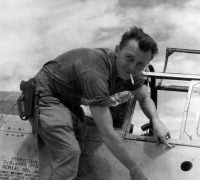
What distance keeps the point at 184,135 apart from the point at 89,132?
113 centimetres

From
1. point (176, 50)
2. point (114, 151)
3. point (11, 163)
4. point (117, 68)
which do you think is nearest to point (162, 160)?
point (114, 151)

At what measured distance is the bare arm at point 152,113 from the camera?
11.5ft

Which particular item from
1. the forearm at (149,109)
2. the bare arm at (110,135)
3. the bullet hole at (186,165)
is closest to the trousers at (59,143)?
the bare arm at (110,135)

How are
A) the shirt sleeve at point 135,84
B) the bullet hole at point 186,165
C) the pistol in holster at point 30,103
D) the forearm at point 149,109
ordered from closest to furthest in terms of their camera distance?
the pistol in holster at point 30,103, the bullet hole at point 186,165, the forearm at point 149,109, the shirt sleeve at point 135,84

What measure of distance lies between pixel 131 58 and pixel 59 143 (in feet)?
3.66

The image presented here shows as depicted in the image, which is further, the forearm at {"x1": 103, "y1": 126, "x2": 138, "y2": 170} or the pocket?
the pocket

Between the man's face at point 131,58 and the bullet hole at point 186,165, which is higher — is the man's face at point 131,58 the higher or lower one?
the higher one

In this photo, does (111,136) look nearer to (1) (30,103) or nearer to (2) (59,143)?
(2) (59,143)

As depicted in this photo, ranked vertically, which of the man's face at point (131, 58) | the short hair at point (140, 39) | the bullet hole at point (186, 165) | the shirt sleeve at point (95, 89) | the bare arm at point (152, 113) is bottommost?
the bullet hole at point (186, 165)

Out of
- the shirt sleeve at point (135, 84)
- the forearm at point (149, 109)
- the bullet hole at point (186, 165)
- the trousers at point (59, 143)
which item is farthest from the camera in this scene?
the shirt sleeve at point (135, 84)

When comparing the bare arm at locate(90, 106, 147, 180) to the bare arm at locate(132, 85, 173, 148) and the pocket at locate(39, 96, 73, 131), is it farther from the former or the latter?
the bare arm at locate(132, 85, 173, 148)

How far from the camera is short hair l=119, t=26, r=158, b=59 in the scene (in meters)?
3.10

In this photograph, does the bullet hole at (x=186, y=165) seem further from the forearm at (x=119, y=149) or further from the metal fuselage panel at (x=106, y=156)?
the forearm at (x=119, y=149)

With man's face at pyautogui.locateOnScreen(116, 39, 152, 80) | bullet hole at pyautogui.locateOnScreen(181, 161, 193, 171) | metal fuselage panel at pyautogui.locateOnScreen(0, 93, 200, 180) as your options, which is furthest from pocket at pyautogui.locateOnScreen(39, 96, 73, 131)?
bullet hole at pyautogui.locateOnScreen(181, 161, 193, 171)
